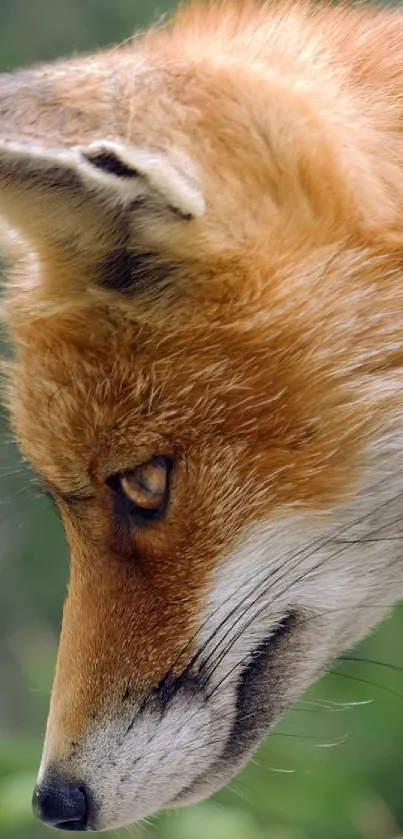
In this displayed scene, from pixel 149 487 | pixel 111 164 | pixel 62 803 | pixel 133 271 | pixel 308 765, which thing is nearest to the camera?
pixel 111 164

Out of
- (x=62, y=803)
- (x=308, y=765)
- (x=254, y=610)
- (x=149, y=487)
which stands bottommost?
(x=308, y=765)

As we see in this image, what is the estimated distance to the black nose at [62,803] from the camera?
9.95 ft

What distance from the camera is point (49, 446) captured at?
3104 mm

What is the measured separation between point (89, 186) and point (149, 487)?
801 mm

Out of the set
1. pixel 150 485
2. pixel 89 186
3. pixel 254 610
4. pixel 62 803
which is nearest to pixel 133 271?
pixel 89 186

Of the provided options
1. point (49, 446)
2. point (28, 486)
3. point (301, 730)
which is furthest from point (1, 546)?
point (49, 446)

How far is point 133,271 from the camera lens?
273cm

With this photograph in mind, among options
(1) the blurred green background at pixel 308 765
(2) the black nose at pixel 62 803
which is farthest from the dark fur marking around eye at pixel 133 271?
(2) the black nose at pixel 62 803

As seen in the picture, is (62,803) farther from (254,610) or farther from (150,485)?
(150,485)

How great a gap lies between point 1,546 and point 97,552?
19.8 feet

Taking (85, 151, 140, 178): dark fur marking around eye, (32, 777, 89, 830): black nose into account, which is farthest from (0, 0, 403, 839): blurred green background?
(85, 151, 140, 178): dark fur marking around eye

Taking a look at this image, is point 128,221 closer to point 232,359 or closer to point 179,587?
point 232,359

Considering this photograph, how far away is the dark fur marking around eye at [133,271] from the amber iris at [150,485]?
1.35 ft

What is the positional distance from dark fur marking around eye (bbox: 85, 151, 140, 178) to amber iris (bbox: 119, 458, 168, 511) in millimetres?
772
